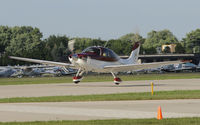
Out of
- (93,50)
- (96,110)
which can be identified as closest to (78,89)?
(93,50)

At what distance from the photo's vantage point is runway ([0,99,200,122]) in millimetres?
16094

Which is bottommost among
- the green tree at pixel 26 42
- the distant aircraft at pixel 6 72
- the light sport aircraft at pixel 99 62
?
the distant aircraft at pixel 6 72

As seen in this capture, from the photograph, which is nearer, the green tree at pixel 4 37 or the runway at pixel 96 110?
the runway at pixel 96 110

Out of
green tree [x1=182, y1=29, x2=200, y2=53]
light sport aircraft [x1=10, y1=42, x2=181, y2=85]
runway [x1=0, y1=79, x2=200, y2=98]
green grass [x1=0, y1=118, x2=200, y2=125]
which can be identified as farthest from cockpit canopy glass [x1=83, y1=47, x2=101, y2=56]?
green tree [x1=182, y1=29, x2=200, y2=53]

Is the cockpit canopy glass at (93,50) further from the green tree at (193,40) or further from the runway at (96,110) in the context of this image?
the green tree at (193,40)

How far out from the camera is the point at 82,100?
22.4m

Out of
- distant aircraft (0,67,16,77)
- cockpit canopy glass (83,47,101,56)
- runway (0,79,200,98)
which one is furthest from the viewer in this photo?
distant aircraft (0,67,16,77)

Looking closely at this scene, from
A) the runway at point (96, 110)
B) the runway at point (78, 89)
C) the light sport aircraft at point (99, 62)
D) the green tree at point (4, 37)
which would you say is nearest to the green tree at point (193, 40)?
the green tree at point (4, 37)

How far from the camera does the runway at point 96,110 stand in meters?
16.1

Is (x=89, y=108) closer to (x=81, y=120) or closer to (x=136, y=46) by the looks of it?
(x=81, y=120)

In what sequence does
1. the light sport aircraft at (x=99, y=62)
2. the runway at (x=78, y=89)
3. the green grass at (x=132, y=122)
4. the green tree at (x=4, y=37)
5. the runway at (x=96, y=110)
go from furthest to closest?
the green tree at (x=4, y=37) → the light sport aircraft at (x=99, y=62) → the runway at (x=78, y=89) → the runway at (x=96, y=110) → the green grass at (x=132, y=122)

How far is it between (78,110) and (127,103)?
10.6 feet

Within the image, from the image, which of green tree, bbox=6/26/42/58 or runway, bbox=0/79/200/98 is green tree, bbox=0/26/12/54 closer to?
green tree, bbox=6/26/42/58

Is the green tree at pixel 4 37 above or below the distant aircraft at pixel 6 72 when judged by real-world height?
above
